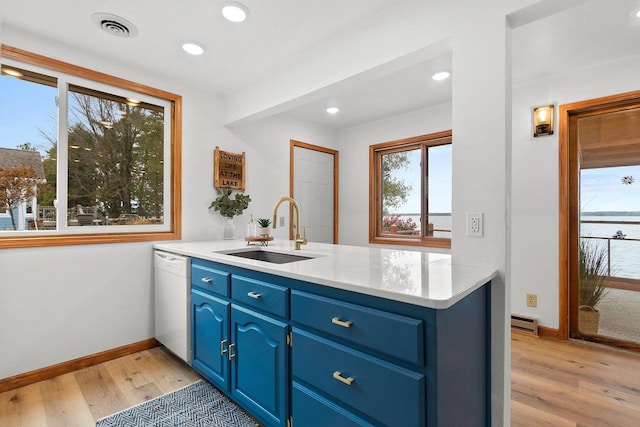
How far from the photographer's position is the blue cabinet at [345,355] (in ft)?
3.41

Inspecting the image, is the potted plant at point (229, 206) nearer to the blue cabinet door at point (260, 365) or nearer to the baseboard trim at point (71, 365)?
the baseboard trim at point (71, 365)

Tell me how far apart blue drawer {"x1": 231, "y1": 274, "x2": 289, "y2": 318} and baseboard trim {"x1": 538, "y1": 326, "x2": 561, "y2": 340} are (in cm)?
272

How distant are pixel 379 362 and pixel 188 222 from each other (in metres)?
2.39

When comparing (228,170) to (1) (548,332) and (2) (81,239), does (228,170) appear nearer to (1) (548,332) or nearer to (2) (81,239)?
(2) (81,239)

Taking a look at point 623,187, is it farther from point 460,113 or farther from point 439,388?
point 439,388

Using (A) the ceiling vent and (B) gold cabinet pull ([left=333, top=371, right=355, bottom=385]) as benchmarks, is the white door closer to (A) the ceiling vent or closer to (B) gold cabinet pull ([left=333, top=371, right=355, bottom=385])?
(A) the ceiling vent

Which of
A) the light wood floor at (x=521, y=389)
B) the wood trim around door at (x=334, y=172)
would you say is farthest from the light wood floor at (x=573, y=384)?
the wood trim around door at (x=334, y=172)

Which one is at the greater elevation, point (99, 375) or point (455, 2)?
point (455, 2)

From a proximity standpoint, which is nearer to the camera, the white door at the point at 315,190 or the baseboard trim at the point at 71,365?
the baseboard trim at the point at 71,365

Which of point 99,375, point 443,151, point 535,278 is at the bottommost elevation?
point 99,375

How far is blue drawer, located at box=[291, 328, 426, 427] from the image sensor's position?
1040 millimetres

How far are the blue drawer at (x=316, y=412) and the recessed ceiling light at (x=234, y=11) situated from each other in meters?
2.07

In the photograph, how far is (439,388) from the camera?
3.34 feet

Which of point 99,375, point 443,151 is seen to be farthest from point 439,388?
point 443,151
